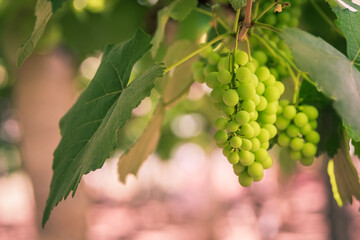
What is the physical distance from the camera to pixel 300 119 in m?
0.57

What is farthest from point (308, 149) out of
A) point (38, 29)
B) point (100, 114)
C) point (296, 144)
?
point (38, 29)

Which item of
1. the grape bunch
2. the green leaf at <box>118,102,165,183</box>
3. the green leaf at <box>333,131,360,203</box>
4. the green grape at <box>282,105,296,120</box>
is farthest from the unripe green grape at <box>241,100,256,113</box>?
the green leaf at <box>118,102,165,183</box>

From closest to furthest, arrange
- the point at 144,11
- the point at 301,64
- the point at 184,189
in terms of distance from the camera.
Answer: the point at 301,64
the point at 144,11
the point at 184,189

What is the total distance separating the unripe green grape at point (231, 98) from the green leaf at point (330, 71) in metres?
0.09

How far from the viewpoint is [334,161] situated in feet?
2.17

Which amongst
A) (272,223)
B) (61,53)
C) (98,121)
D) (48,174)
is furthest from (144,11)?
(272,223)

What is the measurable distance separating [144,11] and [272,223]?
5.67m

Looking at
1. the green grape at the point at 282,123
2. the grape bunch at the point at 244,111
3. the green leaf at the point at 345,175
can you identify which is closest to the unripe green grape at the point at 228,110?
the grape bunch at the point at 244,111

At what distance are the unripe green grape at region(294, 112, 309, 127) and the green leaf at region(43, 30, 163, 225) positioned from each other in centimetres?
22

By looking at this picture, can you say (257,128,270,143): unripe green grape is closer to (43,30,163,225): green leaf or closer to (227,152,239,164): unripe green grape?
(227,152,239,164): unripe green grape

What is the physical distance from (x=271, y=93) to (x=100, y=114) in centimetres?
24

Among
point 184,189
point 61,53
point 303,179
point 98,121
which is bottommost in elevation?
point 184,189

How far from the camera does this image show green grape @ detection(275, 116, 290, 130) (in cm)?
58

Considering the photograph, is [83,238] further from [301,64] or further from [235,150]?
[301,64]
